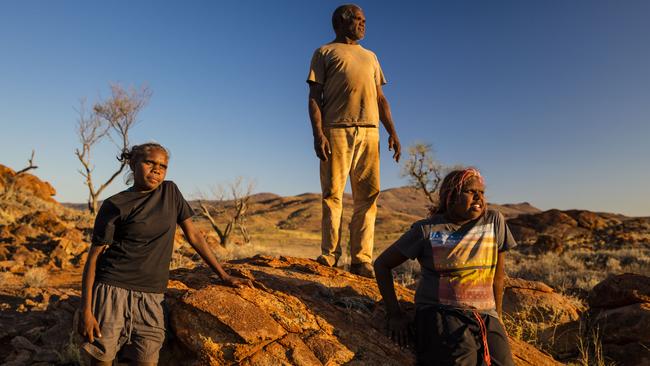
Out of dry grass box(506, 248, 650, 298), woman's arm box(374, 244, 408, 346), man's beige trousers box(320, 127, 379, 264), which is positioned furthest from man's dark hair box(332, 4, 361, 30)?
dry grass box(506, 248, 650, 298)

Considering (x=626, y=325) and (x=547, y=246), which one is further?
(x=547, y=246)

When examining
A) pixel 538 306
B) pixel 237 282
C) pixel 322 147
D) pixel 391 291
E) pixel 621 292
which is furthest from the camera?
pixel 538 306

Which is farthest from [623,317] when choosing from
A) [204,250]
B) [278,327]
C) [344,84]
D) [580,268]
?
[580,268]

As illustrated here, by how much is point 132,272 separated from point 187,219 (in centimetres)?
49

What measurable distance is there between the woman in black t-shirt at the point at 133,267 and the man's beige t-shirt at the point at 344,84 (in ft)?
6.48

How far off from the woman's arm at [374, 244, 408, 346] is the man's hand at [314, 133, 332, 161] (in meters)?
1.57

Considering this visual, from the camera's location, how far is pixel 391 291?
2775mm

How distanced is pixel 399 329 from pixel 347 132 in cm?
204

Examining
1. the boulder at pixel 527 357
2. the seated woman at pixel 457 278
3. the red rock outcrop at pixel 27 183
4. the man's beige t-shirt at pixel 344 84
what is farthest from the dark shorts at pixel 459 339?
the red rock outcrop at pixel 27 183

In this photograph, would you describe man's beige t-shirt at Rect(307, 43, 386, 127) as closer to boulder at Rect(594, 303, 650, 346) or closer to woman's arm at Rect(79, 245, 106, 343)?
woman's arm at Rect(79, 245, 106, 343)

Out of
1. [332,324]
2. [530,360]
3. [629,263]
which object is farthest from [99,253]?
[629,263]

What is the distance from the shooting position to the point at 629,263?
1176cm

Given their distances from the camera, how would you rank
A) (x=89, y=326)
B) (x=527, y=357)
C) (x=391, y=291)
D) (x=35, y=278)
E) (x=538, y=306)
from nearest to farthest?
(x=89, y=326)
(x=391, y=291)
(x=527, y=357)
(x=538, y=306)
(x=35, y=278)

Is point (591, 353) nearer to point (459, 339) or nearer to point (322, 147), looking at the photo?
point (459, 339)
